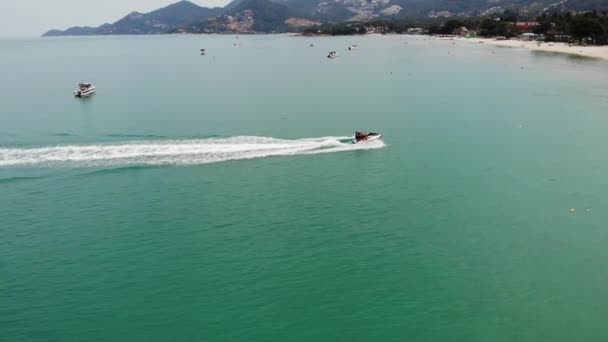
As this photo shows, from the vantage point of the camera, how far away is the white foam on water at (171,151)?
110 feet

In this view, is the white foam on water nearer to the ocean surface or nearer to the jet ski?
the ocean surface

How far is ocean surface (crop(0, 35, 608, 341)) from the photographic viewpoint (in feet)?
57.0

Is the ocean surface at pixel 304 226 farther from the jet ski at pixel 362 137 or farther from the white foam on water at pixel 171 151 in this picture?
the jet ski at pixel 362 137

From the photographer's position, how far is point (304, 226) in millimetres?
23938

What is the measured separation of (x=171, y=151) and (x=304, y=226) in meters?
15.5

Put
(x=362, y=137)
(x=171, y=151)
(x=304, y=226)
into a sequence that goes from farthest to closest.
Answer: (x=362, y=137)
(x=171, y=151)
(x=304, y=226)

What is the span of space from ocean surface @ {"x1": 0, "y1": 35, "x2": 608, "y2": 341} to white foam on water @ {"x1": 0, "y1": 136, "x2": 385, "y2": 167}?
213 mm

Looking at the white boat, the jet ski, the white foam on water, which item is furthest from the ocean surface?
the white boat

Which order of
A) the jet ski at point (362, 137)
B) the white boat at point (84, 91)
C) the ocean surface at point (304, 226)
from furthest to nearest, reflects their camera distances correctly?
1. the white boat at point (84, 91)
2. the jet ski at point (362, 137)
3. the ocean surface at point (304, 226)

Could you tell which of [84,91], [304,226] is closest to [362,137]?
[304,226]

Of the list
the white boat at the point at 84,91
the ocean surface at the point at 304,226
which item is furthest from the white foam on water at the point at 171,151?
the white boat at the point at 84,91

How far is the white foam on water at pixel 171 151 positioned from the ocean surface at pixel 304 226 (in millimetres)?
213

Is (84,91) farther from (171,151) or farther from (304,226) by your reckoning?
(304,226)

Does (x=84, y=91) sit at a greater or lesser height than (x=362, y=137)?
greater
